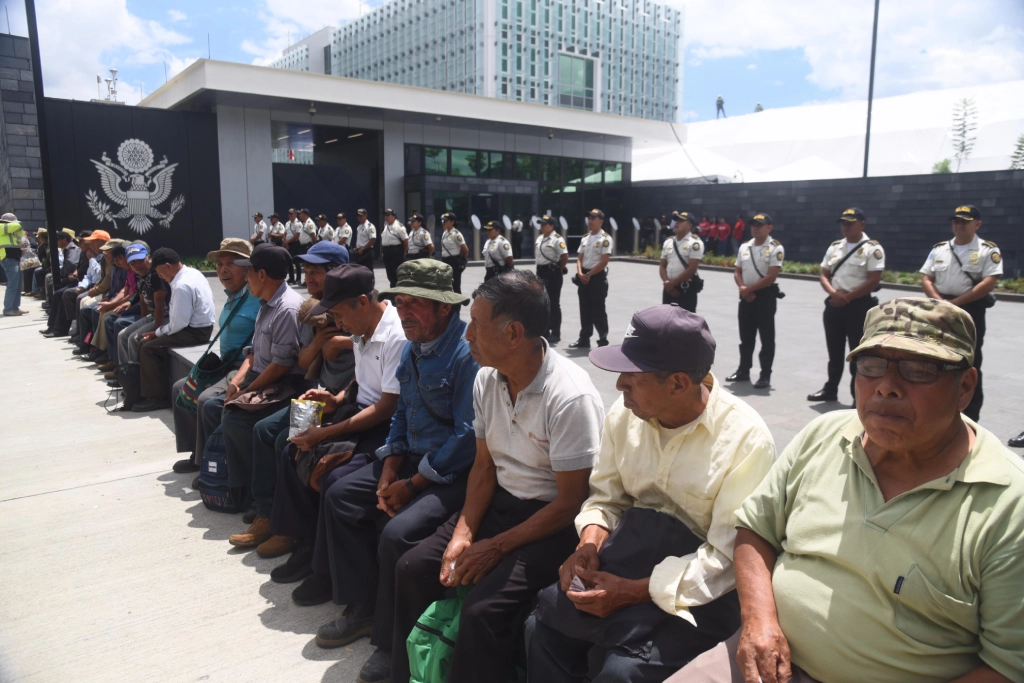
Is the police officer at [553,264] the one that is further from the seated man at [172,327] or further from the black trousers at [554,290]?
the seated man at [172,327]

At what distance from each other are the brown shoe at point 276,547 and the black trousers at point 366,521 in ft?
2.69

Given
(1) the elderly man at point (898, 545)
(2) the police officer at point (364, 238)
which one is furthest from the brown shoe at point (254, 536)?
(2) the police officer at point (364, 238)

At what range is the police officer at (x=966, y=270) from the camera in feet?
18.5

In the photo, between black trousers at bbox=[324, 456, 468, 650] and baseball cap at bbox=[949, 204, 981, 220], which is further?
baseball cap at bbox=[949, 204, 981, 220]

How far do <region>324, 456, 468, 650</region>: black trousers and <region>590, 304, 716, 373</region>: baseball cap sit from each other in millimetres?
1058

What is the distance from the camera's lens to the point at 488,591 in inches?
87.4

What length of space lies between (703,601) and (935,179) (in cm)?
2047

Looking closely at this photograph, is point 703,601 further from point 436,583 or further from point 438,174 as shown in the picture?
point 438,174

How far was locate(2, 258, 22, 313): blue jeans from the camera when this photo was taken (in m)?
13.2

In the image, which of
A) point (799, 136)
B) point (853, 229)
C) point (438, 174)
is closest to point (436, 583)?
point (853, 229)

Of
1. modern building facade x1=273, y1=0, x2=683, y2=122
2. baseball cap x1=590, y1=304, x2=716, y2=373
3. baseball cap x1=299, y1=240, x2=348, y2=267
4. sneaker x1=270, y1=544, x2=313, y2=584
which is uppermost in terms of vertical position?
modern building facade x1=273, y1=0, x2=683, y2=122

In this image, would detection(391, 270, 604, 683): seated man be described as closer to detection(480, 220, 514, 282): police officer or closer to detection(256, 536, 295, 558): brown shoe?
detection(256, 536, 295, 558): brown shoe

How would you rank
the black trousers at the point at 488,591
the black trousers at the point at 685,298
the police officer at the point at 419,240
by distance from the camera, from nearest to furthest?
the black trousers at the point at 488,591 → the black trousers at the point at 685,298 → the police officer at the point at 419,240

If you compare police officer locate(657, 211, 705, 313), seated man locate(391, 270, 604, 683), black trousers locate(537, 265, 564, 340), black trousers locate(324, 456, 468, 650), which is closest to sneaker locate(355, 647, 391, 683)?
black trousers locate(324, 456, 468, 650)
